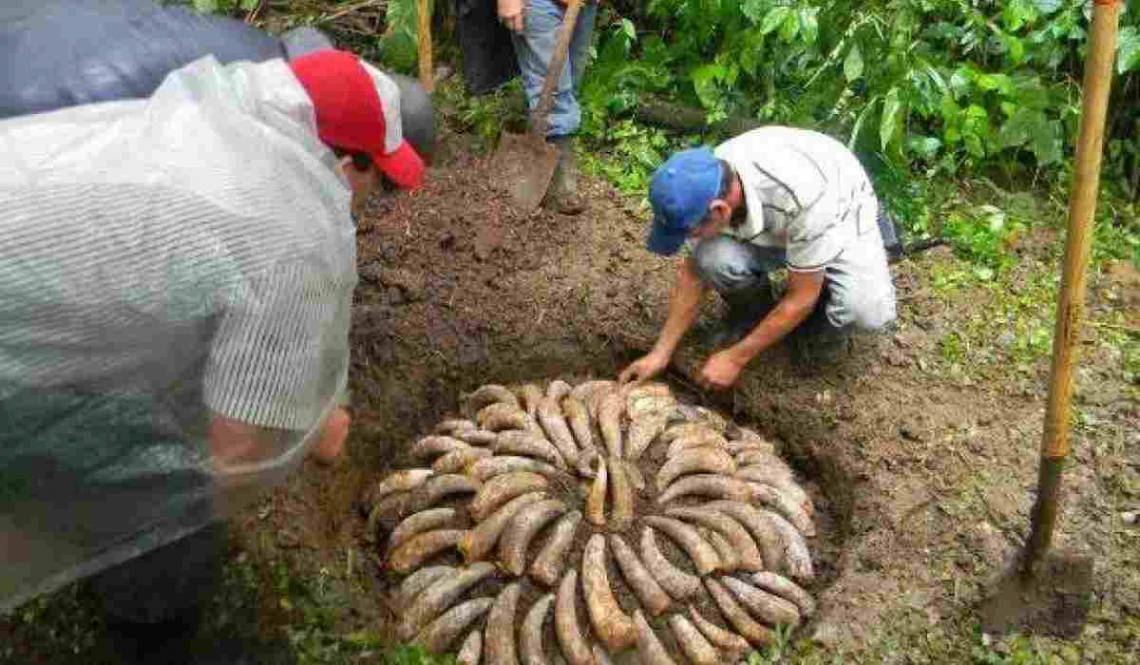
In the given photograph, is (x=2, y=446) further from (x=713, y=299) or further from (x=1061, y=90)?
(x=1061, y=90)

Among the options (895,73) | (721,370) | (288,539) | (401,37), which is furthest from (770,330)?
Result: (401,37)

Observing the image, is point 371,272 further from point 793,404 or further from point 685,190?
point 793,404

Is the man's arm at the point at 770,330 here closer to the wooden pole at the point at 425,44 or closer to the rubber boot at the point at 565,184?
the rubber boot at the point at 565,184

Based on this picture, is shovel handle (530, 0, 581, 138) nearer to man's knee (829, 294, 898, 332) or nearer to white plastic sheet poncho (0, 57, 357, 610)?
man's knee (829, 294, 898, 332)

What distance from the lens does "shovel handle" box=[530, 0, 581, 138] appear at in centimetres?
526

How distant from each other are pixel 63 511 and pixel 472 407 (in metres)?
2.56

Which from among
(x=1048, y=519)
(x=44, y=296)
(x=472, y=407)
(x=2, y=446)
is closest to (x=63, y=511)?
(x=2, y=446)

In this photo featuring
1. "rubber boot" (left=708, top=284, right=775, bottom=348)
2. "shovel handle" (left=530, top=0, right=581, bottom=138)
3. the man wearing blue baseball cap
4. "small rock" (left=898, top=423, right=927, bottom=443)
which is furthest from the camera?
"shovel handle" (left=530, top=0, right=581, bottom=138)

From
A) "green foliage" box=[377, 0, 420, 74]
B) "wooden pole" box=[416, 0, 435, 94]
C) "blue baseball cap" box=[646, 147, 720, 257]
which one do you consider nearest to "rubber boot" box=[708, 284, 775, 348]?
"blue baseball cap" box=[646, 147, 720, 257]

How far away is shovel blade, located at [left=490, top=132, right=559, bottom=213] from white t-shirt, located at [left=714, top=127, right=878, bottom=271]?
1412 millimetres

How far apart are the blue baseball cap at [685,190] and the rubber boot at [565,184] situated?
5.27 ft

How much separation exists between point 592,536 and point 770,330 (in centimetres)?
118

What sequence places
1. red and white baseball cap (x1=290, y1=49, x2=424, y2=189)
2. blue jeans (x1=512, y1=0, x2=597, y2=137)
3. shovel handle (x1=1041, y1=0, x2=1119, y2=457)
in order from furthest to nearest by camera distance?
1. blue jeans (x1=512, y1=0, x2=597, y2=137)
2. shovel handle (x1=1041, y1=0, x2=1119, y2=457)
3. red and white baseball cap (x1=290, y1=49, x2=424, y2=189)

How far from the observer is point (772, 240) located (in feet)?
14.7
